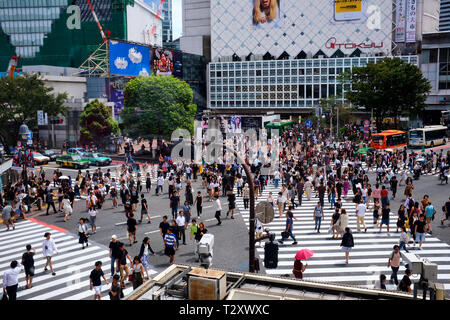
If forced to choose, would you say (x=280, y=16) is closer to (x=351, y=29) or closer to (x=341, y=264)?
(x=351, y=29)

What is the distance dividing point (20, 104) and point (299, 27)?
65.9 m

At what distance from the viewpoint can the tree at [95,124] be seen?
4756cm

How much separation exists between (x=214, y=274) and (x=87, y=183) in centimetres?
2182

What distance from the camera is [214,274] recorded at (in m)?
6.55

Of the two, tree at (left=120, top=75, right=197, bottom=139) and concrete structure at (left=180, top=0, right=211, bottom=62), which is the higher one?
concrete structure at (left=180, top=0, right=211, bottom=62)

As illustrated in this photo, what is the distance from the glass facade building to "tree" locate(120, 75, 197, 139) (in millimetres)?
45931

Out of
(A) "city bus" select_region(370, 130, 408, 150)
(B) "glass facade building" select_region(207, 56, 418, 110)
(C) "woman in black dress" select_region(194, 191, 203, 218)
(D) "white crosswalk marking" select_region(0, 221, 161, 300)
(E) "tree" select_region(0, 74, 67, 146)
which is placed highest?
(B) "glass facade building" select_region(207, 56, 418, 110)

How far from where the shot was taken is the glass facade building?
82.5 m

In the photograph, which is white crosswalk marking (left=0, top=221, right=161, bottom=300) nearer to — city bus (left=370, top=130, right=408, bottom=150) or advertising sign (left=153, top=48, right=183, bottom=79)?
city bus (left=370, top=130, right=408, bottom=150)

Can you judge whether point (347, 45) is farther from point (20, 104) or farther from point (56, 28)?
point (20, 104)

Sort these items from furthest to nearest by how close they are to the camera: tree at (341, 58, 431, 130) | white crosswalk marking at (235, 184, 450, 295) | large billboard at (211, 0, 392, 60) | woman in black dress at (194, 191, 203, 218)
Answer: large billboard at (211, 0, 392, 60) < tree at (341, 58, 431, 130) < woman in black dress at (194, 191, 203, 218) < white crosswalk marking at (235, 184, 450, 295)

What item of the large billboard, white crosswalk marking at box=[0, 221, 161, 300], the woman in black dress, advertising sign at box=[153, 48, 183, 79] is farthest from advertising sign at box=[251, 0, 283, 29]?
white crosswalk marking at box=[0, 221, 161, 300]

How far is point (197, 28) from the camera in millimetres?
106938

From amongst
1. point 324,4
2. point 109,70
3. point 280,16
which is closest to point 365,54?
point 324,4
